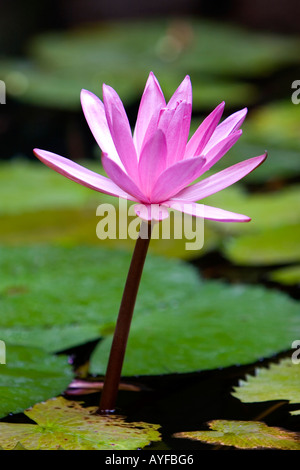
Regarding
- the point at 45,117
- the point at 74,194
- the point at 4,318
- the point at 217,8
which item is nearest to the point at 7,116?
the point at 45,117

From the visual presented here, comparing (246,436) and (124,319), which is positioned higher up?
(124,319)

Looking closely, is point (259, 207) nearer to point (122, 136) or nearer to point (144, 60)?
point (122, 136)

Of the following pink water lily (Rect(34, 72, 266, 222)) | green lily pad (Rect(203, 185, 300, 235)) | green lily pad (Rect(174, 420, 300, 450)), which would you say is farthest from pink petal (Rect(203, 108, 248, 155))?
→ green lily pad (Rect(203, 185, 300, 235))

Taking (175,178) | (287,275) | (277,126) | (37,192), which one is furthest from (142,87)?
(175,178)

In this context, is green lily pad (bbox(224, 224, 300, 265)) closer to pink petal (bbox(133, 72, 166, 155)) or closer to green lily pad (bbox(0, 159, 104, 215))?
green lily pad (bbox(0, 159, 104, 215))

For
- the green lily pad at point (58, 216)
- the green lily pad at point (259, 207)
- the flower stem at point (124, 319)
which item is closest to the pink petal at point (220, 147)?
the flower stem at point (124, 319)

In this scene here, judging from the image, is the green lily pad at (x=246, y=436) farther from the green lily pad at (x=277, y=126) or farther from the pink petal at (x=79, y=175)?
the green lily pad at (x=277, y=126)
